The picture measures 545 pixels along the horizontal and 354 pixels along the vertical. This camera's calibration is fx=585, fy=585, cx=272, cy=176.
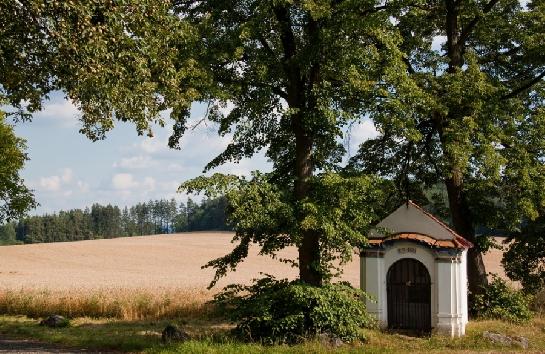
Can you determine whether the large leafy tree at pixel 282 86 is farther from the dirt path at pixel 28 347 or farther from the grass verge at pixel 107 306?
the grass verge at pixel 107 306

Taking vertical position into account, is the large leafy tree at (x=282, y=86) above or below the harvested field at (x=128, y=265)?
above

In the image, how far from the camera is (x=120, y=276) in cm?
4844

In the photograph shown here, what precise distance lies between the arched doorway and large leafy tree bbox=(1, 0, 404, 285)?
104 inches

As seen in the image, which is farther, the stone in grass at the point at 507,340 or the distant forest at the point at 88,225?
the distant forest at the point at 88,225

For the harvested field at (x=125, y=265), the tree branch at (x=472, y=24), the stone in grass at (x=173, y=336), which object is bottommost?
the harvested field at (x=125, y=265)

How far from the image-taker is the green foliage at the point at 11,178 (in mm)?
29584

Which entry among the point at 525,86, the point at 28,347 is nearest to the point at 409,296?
the point at 525,86

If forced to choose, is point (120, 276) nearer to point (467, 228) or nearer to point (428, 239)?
point (467, 228)

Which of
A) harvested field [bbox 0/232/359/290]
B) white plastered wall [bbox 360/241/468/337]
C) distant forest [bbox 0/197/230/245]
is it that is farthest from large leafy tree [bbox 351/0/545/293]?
distant forest [bbox 0/197/230/245]

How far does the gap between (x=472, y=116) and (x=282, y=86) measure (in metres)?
6.76

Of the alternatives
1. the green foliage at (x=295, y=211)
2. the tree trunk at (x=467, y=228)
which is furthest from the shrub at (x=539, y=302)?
the green foliage at (x=295, y=211)

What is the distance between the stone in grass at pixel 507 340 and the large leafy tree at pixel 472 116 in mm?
4785

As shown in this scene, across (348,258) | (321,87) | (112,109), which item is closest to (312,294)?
(348,258)

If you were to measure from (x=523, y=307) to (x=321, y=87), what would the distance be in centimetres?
1152
